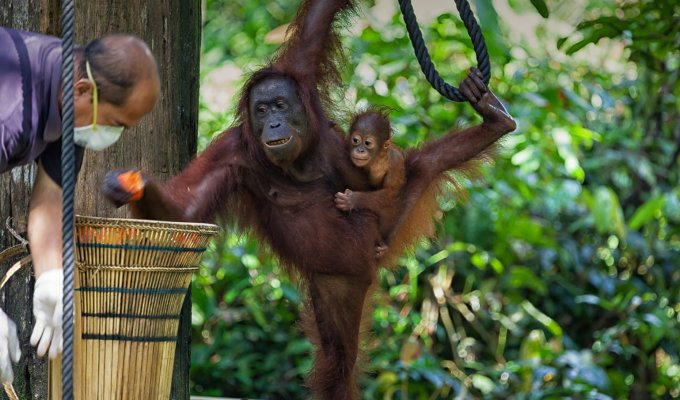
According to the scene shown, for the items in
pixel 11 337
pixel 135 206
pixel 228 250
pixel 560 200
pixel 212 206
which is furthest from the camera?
pixel 560 200

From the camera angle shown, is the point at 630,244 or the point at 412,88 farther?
the point at 630,244

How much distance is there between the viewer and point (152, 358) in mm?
2084

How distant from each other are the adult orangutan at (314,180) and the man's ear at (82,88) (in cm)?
88

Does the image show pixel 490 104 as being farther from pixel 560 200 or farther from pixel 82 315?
pixel 560 200

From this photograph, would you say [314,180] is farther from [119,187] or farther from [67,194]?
[67,194]

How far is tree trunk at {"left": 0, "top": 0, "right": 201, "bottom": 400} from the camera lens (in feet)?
9.23

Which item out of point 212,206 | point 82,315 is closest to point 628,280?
point 212,206

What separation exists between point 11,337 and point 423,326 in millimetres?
3782

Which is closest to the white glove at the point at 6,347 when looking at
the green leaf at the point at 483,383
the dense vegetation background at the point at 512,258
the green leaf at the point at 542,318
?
the dense vegetation background at the point at 512,258

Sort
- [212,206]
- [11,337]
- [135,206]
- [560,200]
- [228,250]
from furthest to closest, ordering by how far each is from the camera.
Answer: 1. [560,200]
2. [228,250]
3. [212,206]
4. [135,206]
5. [11,337]

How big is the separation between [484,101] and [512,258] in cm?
303

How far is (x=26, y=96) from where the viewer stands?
6.75 feet

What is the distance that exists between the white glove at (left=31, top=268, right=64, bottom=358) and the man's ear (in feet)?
1.26

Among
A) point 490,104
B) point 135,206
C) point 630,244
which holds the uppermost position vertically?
point 490,104
